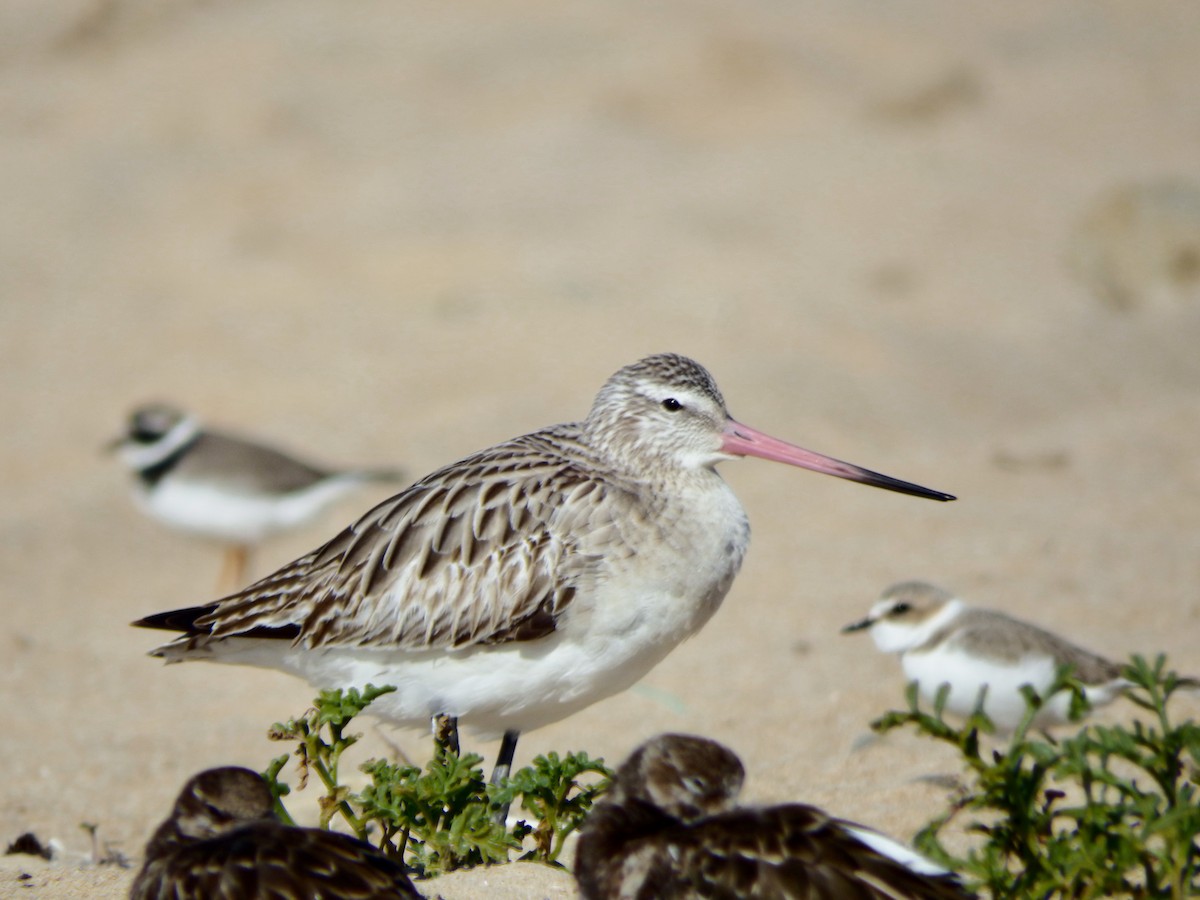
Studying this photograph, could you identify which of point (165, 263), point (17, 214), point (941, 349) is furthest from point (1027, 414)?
point (17, 214)

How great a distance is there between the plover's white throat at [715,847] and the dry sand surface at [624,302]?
64cm

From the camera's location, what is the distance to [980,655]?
693cm

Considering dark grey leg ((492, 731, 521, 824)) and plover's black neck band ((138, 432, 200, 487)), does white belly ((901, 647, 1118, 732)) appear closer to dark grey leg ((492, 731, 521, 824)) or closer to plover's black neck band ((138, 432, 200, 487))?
dark grey leg ((492, 731, 521, 824))

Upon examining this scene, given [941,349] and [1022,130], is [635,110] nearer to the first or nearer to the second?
[1022,130]

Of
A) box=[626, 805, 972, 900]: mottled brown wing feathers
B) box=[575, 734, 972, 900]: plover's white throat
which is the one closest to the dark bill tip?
box=[575, 734, 972, 900]: plover's white throat

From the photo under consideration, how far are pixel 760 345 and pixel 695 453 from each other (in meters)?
7.27

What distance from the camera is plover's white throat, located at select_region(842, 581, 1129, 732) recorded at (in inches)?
265

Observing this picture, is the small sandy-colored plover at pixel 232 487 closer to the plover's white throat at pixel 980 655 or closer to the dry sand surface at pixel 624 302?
the dry sand surface at pixel 624 302

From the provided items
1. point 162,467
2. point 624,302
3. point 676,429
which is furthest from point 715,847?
point 624,302

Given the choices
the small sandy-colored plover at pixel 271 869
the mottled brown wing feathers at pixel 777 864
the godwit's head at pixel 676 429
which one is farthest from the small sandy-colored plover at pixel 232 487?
the mottled brown wing feathers at pixel 777 864

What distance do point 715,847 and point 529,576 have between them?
1917mm

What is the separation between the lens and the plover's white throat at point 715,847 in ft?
11.4

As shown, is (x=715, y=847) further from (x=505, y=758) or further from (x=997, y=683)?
(x=997, y=683)

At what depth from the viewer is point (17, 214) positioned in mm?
16766
